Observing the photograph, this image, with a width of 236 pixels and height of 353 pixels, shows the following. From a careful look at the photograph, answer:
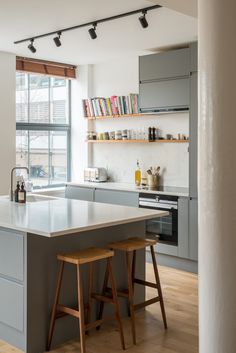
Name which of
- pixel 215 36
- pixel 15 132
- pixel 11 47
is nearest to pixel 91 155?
pixel 15 132

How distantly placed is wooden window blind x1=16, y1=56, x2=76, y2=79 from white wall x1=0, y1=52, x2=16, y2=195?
0.21 meters

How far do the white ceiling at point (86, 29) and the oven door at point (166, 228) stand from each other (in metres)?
2.01

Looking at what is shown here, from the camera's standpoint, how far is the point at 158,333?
3713 mm

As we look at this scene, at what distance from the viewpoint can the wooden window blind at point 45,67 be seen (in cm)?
654

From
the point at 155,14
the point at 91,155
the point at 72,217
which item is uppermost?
the point at 155,14

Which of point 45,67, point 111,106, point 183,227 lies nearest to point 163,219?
point 183,227

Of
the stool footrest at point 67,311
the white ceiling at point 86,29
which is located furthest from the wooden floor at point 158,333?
the white ceiling at point 86,29

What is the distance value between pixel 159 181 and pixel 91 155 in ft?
4.81

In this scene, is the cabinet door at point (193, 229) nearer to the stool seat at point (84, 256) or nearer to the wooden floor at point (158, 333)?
the wooden floor at point (158, 333)

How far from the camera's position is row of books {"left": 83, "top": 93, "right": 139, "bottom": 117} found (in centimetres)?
636

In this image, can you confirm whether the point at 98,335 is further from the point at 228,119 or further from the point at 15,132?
the point at 15,132

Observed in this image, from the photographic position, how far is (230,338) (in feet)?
7.95

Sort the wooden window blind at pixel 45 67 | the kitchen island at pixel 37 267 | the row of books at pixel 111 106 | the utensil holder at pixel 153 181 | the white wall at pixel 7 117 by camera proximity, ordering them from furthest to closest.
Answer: the wooden window blind at pixel 45 67 → the row of books at pixel 111 106 → the white wall at pixel 7 117 → the utensil holder at pixel 153 181 → the kitchen island at pixel 37 267

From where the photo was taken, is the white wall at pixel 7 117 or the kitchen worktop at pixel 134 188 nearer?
the kitchen worktop at pixel 134 188
